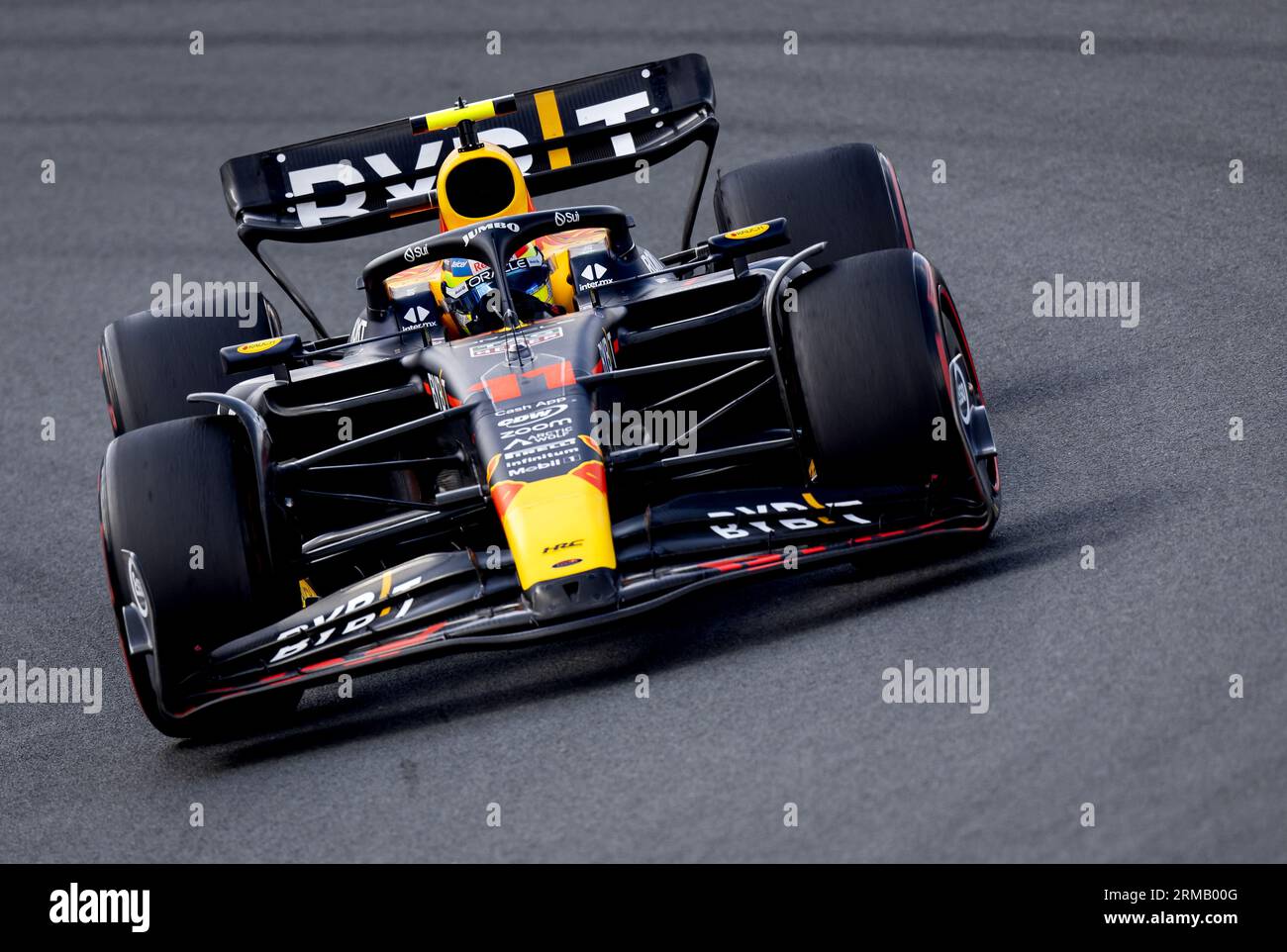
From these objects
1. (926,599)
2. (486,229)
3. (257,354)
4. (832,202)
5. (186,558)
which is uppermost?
(486,229)

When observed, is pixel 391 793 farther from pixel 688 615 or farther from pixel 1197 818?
pixel 1197 818

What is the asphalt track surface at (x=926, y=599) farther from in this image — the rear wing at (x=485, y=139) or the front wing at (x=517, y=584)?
the rear wing at (x=485, y=139)

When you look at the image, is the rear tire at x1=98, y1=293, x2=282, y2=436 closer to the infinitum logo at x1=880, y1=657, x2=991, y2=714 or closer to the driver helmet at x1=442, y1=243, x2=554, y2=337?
the driver helmet at x1=442, y1=243, x2=554, y2=337

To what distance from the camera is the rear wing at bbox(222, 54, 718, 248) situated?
842 cm

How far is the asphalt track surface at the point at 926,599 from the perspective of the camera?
200 inches

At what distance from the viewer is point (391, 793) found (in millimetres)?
5734

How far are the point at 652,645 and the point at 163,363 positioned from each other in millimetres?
2879

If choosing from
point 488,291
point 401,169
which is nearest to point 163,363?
point 401,169

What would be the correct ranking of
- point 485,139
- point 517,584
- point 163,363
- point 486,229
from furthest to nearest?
point 485,139 → point 163,363 → point 486,229 → point 517,584

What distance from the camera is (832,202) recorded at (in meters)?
8.14

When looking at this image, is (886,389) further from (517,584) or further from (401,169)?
(401,169)

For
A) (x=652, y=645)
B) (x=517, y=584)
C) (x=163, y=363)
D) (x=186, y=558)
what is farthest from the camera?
(x=163, y=363)

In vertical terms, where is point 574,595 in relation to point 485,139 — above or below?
below

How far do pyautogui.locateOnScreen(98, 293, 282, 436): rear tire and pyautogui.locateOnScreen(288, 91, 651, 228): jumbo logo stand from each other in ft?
2.13
